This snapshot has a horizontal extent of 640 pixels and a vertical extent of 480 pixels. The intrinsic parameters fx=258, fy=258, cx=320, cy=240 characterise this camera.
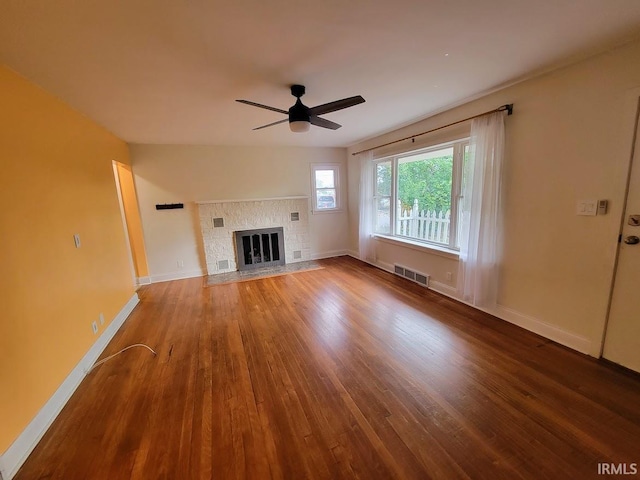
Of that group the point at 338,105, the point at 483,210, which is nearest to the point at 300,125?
the point at 338,105

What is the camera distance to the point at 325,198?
227 inches

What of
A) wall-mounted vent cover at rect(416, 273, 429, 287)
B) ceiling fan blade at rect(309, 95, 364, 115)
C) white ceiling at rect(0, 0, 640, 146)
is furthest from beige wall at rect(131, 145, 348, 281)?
ceiling fan blade at rect(309, 95, 364, 115)

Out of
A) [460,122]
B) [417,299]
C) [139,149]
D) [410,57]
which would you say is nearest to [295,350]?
[417,299]

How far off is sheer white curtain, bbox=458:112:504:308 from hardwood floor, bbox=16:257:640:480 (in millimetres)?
374

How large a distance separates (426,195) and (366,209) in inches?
51.9

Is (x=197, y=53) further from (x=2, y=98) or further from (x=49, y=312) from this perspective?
(x=49, y=312)

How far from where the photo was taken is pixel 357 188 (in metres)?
5.45

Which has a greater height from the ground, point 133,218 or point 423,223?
point 133,218

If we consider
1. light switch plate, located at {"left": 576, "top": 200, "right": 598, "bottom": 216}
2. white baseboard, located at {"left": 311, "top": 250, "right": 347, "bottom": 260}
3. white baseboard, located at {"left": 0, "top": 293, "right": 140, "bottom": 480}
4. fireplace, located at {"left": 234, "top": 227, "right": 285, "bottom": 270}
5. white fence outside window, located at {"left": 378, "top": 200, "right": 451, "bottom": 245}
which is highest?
light switch plate, located at {"left": 576, "top": 200, "right": 598, "bottom": 216}

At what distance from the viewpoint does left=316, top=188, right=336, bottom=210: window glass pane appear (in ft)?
18.7

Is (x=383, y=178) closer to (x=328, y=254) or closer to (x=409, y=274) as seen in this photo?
(x=409, y=274)

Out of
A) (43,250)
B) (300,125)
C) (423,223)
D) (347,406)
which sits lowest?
(347,406)

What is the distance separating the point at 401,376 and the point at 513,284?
1.67 metres

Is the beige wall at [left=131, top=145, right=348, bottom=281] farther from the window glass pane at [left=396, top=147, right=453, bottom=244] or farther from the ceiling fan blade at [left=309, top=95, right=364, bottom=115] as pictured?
the ceiling fan blade at [left=309, top=95, right=364, bottom=115]
